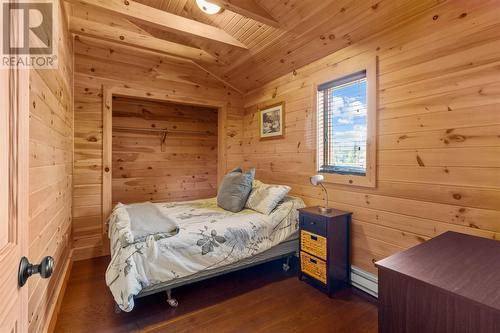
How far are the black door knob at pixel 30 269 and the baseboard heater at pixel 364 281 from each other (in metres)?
2.31

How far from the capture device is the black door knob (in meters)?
0.64

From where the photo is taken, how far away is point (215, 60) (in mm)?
3416

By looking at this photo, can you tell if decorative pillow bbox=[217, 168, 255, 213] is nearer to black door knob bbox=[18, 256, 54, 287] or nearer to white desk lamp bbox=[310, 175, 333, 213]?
white desk lamp bbox=[310, 175, 333, 213]

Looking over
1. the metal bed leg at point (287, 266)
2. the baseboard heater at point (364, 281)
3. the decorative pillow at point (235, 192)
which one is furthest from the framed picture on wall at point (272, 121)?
the baseboard heater at point (364, 281)

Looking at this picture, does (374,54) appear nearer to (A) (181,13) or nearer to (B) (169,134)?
(A) (181,13)

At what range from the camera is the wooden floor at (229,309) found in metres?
1.80

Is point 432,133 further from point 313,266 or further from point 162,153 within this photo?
point 162,153

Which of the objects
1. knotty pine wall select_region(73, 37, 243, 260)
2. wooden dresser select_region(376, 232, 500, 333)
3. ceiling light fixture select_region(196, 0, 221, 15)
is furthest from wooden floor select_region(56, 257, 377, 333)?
ceiling light fixture select_region(196, 0, 221, 15)

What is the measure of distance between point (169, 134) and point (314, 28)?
2915 mm

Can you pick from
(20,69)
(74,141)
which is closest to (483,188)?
(20,69)

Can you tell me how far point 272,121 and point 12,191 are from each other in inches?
119

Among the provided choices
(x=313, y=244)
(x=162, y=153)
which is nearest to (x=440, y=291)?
(x=313, y=244)

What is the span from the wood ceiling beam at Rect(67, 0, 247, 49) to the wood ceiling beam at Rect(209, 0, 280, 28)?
669 millimetres

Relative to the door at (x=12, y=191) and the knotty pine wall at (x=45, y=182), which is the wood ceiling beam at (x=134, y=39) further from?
the door at (x=12, y=191)
